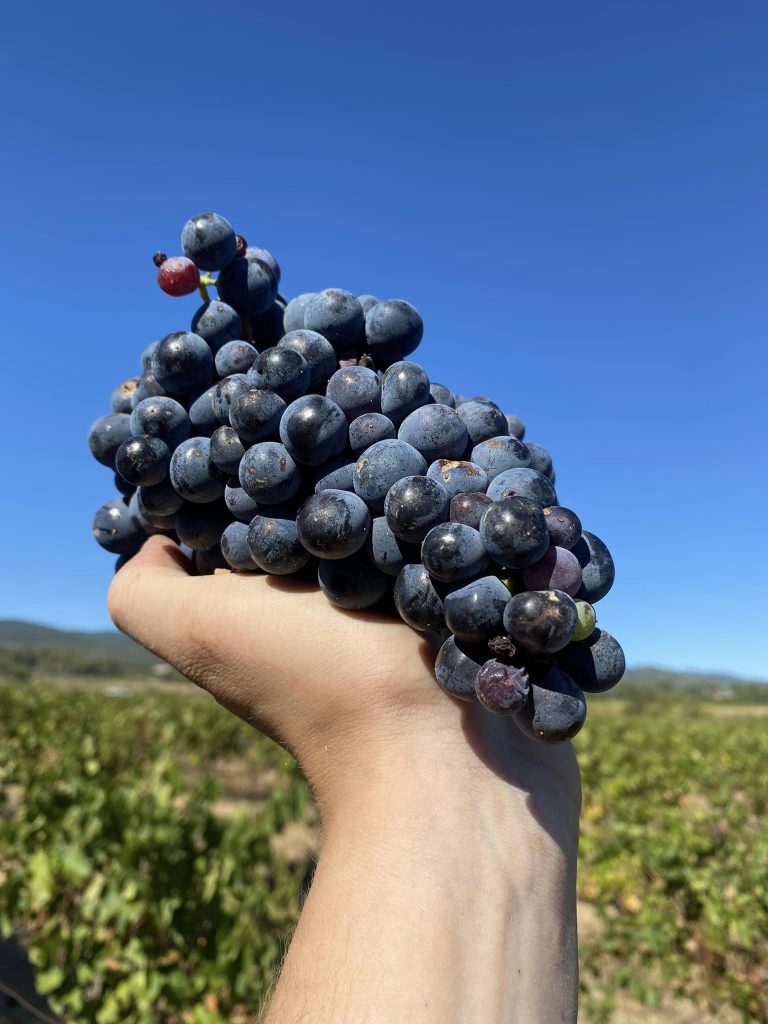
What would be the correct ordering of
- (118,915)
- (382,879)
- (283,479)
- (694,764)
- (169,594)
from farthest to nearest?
(694,764)
(118,915)
(169,594)
(283,479)
(382,879)

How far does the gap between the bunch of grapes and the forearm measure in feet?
0.90

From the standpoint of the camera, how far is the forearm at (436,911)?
126 cm

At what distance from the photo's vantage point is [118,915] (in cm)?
396

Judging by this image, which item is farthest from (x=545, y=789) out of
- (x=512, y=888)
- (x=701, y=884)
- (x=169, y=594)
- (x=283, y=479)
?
(x=701, y=884)

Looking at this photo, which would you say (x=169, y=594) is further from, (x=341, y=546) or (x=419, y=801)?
(x=419, y=801)

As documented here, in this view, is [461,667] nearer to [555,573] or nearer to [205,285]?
[555,573]

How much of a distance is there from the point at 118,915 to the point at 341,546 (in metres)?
3.64

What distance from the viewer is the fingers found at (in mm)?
1809

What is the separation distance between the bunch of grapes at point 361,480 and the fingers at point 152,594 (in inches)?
2.6

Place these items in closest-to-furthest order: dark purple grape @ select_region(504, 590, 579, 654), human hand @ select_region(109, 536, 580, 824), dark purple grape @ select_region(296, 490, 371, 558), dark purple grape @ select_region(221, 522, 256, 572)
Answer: dark purple grape @ select_region(504, 590, 579, 654), dark purple grape @ select_region(296, 490, 371, 558), human hand @ select_region(109, 536, 580, 824), dark purple grape @ select_region(221, 522, 256, 572)

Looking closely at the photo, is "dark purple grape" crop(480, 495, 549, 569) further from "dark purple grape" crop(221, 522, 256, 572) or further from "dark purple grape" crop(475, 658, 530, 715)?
"dark purple grape" crop(221, 522, 256, 572)

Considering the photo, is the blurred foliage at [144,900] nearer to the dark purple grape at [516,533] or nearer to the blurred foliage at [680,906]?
the blurred foliage at [680,906]

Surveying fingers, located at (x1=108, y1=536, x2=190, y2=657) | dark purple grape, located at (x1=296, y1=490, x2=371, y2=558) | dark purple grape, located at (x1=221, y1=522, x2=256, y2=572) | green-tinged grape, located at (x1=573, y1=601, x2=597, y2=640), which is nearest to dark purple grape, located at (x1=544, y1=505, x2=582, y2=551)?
green-tinged grape, located at (x1=573, y1=601, x2=597, y2=640)

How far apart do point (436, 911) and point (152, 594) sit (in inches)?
40.9
